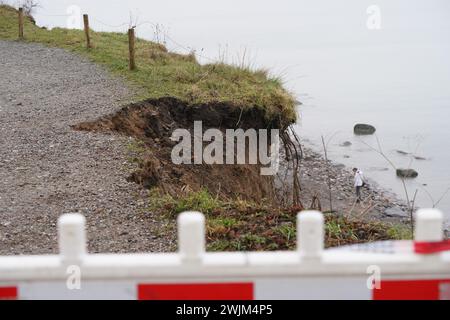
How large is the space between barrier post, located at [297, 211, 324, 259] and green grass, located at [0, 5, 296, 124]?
10.6 metres

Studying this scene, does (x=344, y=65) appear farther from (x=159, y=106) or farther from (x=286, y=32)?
(x=159, y=106)

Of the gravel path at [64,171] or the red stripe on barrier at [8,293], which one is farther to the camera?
the gravel path at [64,171]

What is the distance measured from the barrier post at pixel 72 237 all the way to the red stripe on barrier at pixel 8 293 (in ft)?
0.73

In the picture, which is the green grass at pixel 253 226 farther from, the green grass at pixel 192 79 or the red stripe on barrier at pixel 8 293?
the green grass at pixel 192 79

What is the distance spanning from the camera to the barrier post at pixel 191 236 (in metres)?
2.01

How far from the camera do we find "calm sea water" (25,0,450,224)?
86.3 feet

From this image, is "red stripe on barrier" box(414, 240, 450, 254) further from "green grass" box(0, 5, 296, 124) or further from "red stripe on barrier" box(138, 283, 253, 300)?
"green grass" box(0, 5, 296, 124)

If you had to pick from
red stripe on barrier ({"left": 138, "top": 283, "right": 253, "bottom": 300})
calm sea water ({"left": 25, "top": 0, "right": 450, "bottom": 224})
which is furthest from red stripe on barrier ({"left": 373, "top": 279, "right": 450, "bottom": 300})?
calm sea water ({"left": 25, "top": 0, "right": 450, "bottom": 224})

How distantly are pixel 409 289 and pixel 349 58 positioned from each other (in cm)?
4156

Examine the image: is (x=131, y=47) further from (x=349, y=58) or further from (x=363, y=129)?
(x=349, y=58)

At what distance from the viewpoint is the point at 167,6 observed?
6238cm

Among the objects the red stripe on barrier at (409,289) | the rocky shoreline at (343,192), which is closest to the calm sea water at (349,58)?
the rocky shoreline at (343,192)

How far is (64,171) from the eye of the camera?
9055 millimetres

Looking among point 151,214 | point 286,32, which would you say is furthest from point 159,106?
point 286,32
